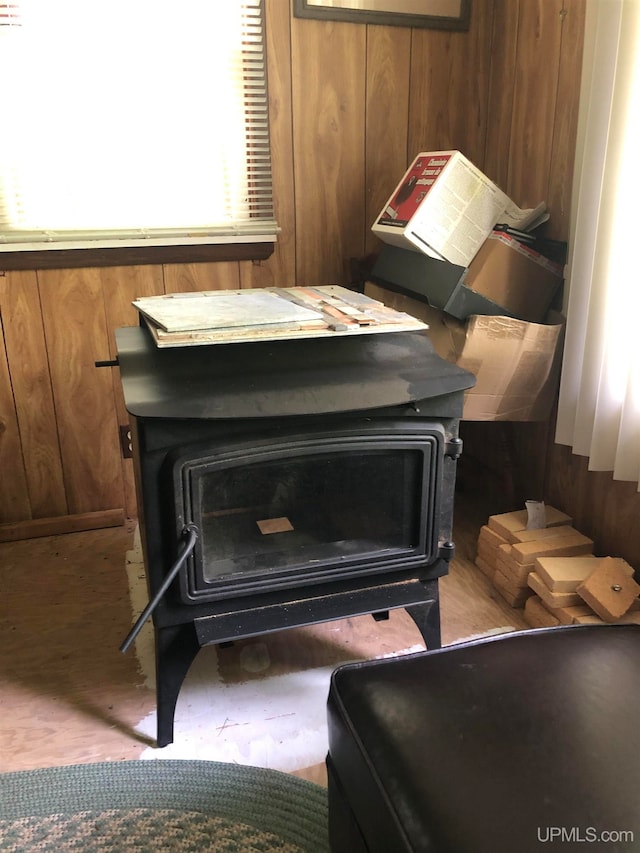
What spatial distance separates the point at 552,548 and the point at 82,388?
1362 mm

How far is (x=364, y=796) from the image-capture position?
791mm

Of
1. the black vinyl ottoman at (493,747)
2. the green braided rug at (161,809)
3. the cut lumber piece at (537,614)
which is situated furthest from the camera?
the cut lumber piece at (537,614)

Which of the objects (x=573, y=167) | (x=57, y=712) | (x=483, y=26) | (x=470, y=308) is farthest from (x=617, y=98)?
(x=57, y=712)

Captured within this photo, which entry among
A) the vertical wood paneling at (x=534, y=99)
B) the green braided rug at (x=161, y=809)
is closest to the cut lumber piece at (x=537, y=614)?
the green braided rug at (x=161, y=809)

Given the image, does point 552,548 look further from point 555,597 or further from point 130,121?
point 130,121

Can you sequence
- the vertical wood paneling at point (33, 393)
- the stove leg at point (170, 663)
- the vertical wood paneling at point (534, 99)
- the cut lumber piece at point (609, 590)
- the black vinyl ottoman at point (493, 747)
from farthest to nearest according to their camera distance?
the vertical wood paneling at point (33, 393) → the vertical wood paneling at point (534, 99) → the cut lumber piece at point (609, 590) → the stove leg at point (170, 663) → the black vinyl ottoman at point (493, 747)

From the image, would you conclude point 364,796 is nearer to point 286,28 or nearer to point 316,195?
point 316,195

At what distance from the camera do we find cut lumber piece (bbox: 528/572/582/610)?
1.59 m

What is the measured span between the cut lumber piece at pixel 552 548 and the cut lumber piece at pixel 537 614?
0.31 feet

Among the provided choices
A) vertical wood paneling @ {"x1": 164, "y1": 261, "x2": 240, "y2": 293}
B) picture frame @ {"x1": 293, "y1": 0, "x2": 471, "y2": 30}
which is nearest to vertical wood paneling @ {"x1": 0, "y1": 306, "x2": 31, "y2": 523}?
vertical wood paneling @ {"x1": 164, "y1": 261, "x2": 240, "y2": 293}

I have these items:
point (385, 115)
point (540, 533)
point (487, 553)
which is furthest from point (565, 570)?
point (385, 115)

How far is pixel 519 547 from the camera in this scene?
174 centimetres

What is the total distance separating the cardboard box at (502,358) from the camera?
1664 millimetres

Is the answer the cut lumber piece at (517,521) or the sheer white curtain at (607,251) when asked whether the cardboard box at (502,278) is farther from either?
the cut lumber piece at (517,521)
